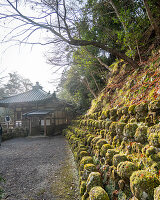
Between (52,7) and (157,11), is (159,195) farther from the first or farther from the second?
(157,11)

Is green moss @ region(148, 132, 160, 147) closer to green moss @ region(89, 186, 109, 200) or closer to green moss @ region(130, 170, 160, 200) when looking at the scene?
green moss @ region(130, 170, 160, 200)

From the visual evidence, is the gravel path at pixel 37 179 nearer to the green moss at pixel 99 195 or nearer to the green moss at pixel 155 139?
the green moss at pixel 99 195

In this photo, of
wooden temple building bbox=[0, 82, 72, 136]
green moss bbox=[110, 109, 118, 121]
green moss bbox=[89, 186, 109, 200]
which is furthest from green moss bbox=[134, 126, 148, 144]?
wooden temple building bbox=[0, 82, 72, 136]

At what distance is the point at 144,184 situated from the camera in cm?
116

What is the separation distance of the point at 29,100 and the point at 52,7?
9.98m

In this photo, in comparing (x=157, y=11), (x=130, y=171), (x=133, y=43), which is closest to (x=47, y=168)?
(x=130, y=171)

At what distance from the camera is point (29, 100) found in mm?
12680

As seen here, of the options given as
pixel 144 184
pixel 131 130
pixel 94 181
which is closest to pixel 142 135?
pixel 131 130

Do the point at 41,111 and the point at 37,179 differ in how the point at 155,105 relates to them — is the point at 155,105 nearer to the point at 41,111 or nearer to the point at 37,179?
the point at 37,179

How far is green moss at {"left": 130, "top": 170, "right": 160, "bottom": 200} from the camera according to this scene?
44.4 inches

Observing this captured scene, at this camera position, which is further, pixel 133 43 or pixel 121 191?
pixel 133 43

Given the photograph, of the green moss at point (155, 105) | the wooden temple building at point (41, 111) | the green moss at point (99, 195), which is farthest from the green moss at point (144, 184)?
the wooden temple building at point (41, 111)

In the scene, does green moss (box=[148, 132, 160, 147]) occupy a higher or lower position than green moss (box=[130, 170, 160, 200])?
higher

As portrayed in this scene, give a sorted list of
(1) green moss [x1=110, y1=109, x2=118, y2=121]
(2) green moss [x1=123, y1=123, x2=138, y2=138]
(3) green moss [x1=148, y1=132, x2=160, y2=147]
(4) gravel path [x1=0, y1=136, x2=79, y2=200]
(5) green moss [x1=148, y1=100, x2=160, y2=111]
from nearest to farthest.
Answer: (3) green moss [x1=148, y1=132, x2=160, y2=147], (5) green moss [x1=148, y1=100, x2=160, y2=111], (2) green moss [x1=123, y1=123, x2=138, y2=138], (4) gravel path [x1=0, y1=136, x2=79, y2=200], (1) green moss [x1=110, y1=109, x2=118, y2=121]
